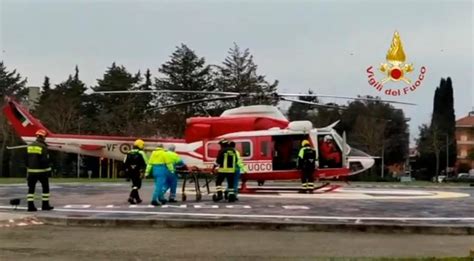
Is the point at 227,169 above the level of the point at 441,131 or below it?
below

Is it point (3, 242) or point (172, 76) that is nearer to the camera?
point (3, 242)

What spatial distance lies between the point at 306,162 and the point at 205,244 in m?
10.8

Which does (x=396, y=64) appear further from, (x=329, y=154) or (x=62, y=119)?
(x=62, y=119)

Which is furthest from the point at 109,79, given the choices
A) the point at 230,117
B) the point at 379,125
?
the point at 230,117

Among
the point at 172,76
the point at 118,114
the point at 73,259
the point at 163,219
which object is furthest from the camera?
the point at 172,76

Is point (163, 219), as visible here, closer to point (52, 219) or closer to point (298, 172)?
point (52, 219)

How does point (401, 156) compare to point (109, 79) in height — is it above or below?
below

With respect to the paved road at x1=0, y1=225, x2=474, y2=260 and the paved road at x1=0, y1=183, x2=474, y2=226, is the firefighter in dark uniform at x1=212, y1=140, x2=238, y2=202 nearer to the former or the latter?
the paved road at x1=0, y1=183, x2=474, y2=226

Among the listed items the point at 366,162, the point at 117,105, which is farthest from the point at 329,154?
the point at 117,105

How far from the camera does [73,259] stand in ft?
27.0

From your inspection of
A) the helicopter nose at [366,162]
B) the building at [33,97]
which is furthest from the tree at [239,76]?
the helicopter nose at [366,162]

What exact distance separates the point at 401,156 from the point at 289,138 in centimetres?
5733

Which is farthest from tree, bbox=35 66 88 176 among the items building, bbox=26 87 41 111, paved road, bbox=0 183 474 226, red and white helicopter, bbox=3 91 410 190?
paved road, bbox=0 183 474 226

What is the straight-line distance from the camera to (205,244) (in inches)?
385
